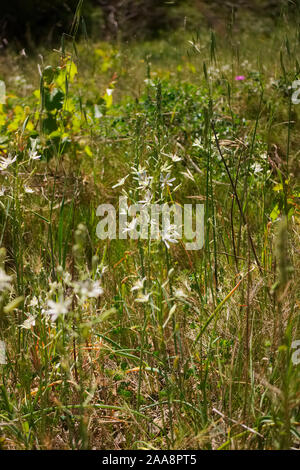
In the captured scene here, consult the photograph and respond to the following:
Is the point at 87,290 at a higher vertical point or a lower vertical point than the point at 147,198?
lower

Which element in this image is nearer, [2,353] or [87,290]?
[87,290]

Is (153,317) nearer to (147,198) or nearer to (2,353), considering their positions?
(147,198)

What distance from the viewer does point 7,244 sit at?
7.91 ft

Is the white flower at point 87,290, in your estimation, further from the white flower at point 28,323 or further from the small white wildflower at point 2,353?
the small white wildflower at point 2,353

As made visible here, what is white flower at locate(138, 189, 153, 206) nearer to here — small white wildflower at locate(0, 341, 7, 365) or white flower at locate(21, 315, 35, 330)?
white flower at locate(21, 315, 35, 330)

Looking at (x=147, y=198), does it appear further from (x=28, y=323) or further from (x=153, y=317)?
(x=28, y=323)

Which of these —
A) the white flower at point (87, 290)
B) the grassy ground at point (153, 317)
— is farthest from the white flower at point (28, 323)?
the white flower at point (87, 290)

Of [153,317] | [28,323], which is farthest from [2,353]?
[153,317]

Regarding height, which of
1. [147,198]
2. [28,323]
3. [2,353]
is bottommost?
[2,353]

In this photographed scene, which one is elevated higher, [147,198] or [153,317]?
[147,198]

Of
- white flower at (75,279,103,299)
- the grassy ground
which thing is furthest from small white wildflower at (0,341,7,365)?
white flower at (75,279,103,299)
